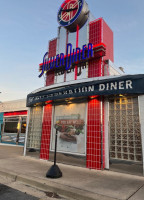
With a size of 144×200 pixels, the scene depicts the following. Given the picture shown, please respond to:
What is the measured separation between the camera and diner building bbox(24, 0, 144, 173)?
694 cm

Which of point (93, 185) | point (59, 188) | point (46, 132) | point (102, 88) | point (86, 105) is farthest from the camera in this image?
point (46, 132)

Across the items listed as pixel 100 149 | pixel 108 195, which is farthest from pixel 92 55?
pixel 108 195

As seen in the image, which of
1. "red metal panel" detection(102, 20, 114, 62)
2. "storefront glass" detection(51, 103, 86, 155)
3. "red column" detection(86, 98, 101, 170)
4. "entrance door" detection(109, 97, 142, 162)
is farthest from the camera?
"red metal panel" detection(102, 20, 114, 62)

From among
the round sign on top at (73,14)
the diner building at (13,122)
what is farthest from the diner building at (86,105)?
the diner building at (13,122)

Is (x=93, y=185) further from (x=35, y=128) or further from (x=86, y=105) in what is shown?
(x=35, y=128)

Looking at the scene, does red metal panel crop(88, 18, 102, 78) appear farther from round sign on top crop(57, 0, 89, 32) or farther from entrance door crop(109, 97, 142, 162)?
entrance door crop(109, 97, 142, 162)

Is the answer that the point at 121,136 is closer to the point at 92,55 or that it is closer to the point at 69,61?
the point at 92,55

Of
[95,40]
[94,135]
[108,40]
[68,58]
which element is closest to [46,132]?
[94,135]

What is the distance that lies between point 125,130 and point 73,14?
9363 millimetres

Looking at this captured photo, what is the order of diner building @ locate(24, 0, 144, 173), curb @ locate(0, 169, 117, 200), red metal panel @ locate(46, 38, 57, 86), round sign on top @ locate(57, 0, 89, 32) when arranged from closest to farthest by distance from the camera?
curb @ locate(0, 169, 117, 200), diner building @ locate(24, 0, 144, 173), round sign on top @ locate(57, 0, 89, 32), red metal panel @ locate(46, 38, 57, 86)

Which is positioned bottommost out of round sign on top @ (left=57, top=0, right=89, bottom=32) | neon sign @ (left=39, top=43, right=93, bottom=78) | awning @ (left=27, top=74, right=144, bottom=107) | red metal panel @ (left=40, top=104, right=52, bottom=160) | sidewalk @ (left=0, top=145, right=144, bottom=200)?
sidewalk @ (left=0, top=145, right=144, bottom=200)

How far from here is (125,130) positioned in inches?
281

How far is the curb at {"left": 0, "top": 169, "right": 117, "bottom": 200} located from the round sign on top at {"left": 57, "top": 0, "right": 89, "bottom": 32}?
10438mm

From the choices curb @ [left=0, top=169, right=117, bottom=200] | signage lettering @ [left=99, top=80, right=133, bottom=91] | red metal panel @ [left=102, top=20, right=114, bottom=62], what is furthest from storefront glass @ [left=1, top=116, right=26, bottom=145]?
signage lettering @ [left=99, top=80, right=133, bottom=91]
